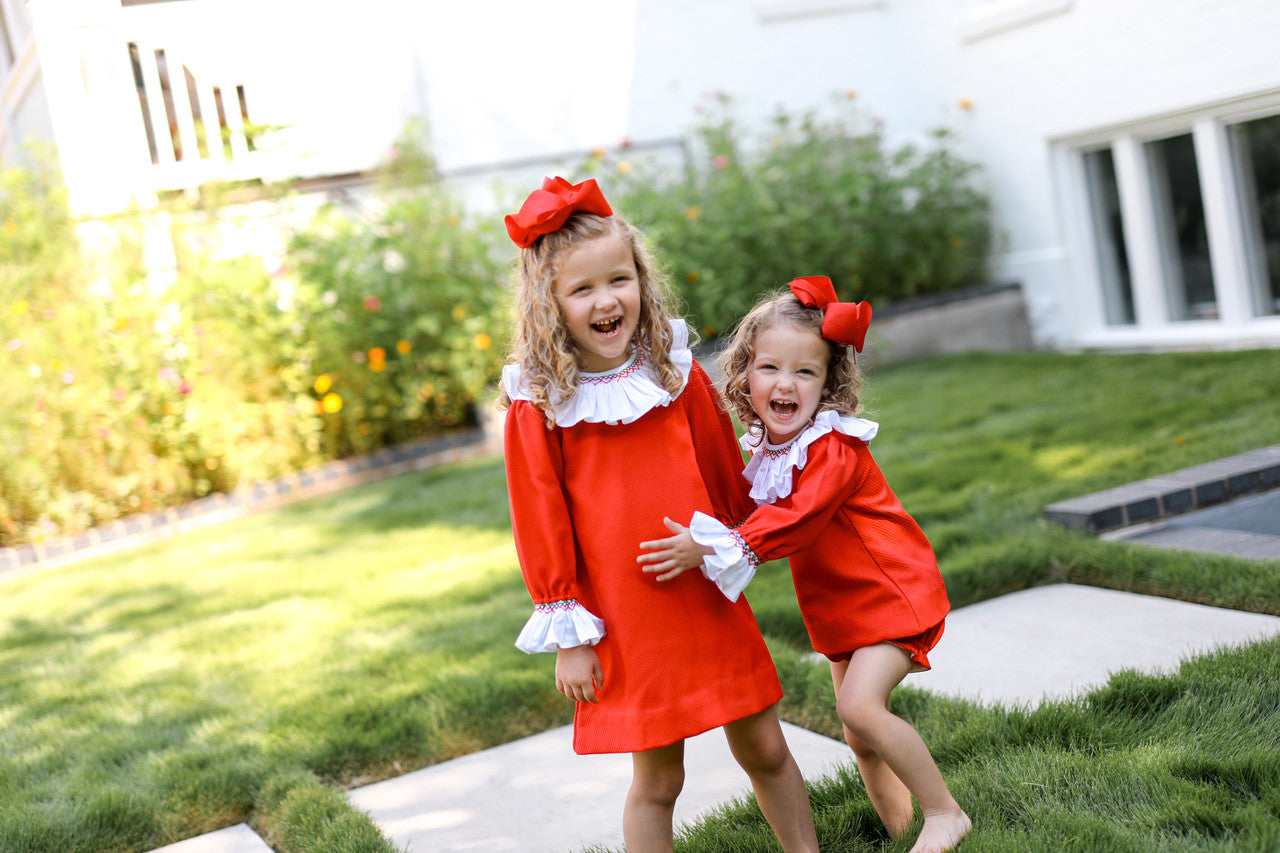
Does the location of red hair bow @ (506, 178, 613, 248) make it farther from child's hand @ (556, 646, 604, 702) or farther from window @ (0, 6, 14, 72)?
window @ (0, 6, 14, 72)

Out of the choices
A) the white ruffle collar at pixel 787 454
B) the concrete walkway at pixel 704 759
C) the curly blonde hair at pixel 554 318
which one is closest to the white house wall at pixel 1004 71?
the concrete walkway at pixel 704 759

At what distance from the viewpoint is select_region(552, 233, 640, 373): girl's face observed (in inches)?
77.5

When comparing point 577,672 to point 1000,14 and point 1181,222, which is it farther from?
point 1000,14

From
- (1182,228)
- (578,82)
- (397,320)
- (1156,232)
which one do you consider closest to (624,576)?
(397,320)

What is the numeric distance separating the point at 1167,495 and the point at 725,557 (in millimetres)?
2475

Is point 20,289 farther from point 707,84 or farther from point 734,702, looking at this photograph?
Result: point 734,702

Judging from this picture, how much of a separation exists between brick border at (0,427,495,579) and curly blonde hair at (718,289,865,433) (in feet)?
17.5

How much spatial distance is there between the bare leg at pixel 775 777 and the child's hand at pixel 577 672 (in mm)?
264

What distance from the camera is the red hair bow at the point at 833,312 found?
6.66 ft

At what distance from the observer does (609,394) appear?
2002 millimetres

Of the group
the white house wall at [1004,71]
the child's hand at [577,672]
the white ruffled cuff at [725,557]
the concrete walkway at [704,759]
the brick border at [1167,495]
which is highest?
the white house wall at [1004,71]

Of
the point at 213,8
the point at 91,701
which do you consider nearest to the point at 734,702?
the point at 91,701

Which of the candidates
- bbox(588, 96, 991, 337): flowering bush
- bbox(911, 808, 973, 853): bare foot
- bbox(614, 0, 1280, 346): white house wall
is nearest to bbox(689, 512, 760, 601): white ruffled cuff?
bbox(911, 808, 973, 853): bare foot

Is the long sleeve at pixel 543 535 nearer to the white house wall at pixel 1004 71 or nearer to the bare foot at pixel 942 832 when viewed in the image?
the bare foot at pixel 942 832
